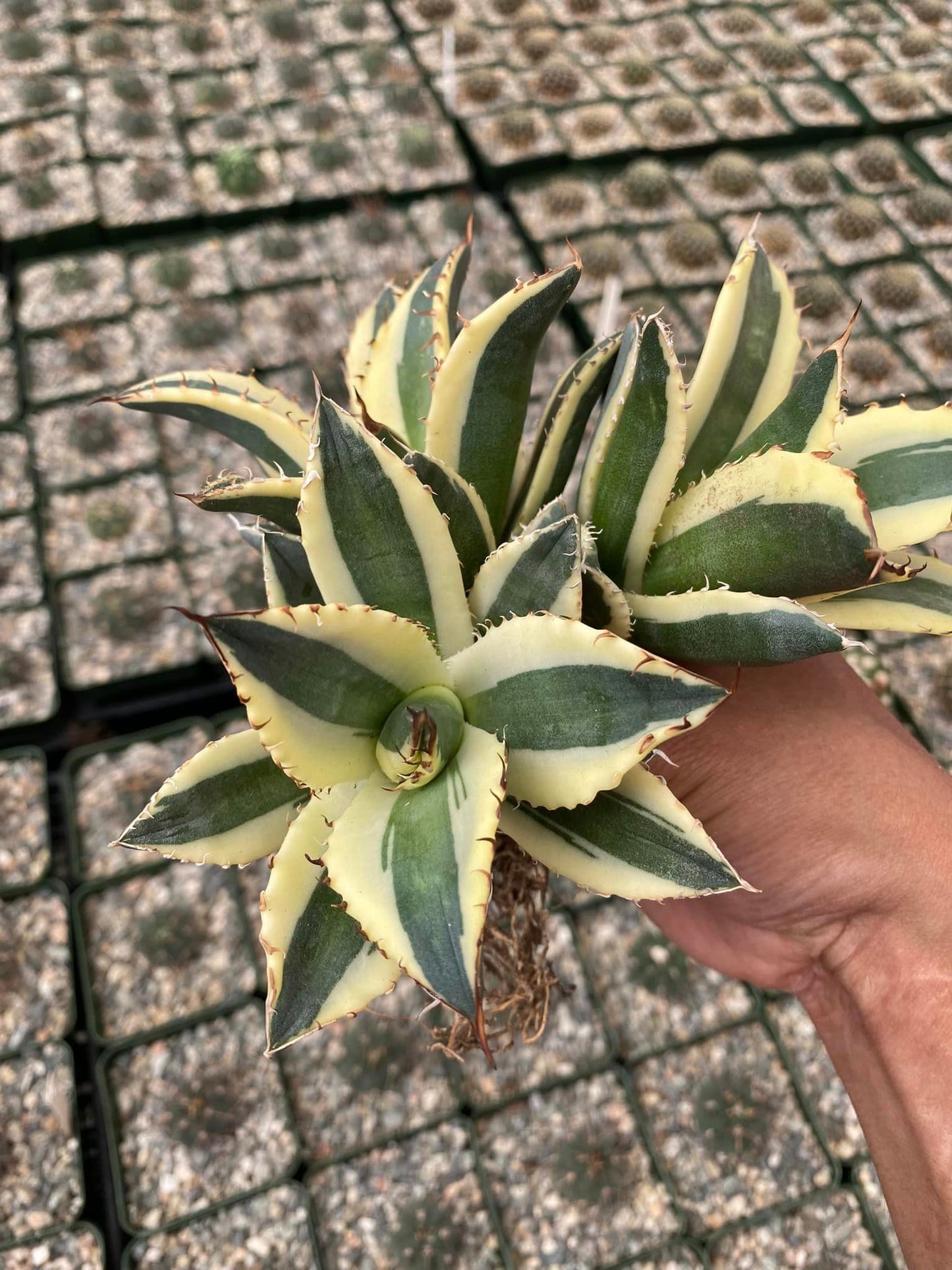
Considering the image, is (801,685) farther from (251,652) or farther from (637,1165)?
(637,1165)

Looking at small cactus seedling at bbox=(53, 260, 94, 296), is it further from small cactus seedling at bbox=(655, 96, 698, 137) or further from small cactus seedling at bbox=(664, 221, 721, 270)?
small cactus seedling at bbox=(655, 96, 698, 137)

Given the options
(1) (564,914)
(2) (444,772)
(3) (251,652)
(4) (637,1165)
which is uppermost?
(3) (251,652)

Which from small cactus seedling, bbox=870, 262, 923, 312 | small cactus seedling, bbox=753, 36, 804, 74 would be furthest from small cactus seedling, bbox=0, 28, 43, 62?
small cactus seedling, bbox=870, 262, 923, 312

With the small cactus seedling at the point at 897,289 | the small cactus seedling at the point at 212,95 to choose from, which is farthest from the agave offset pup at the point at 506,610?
the small cactus seedling at the point at 212,95

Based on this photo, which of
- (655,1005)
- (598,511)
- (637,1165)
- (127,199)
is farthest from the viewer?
(127,199)

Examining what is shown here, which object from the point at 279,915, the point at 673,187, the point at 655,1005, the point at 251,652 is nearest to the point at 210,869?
the point at 655,1005

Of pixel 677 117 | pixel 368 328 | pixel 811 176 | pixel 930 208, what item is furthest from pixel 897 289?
pixel 368 328
